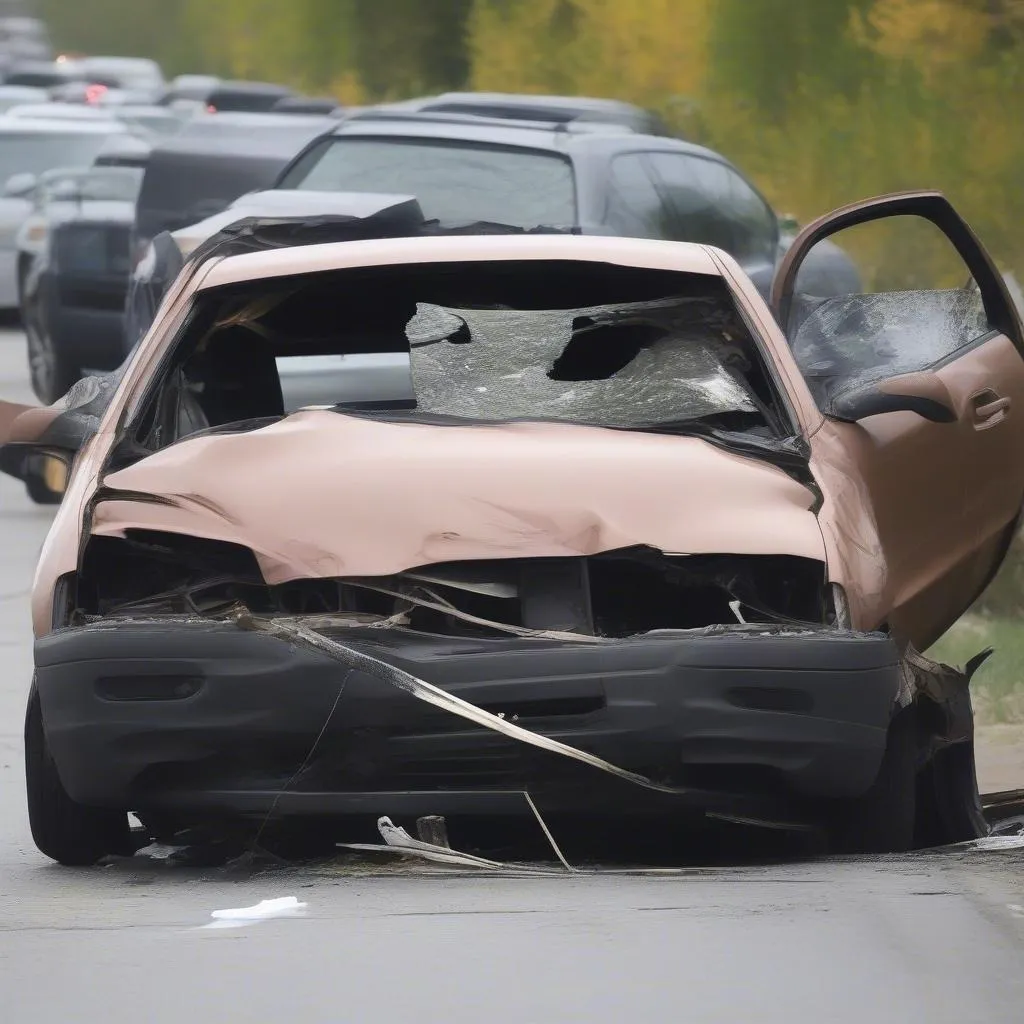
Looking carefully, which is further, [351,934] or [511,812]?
[511,812]

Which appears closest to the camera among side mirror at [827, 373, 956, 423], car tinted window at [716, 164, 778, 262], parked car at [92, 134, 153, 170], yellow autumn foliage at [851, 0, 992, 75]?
side mirror at [827, 373, 956, 423]

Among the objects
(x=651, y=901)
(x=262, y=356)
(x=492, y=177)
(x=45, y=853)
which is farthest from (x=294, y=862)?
(x=492, y=177)

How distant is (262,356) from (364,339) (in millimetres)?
391

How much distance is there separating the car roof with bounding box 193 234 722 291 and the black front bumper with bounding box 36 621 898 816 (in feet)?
5.23

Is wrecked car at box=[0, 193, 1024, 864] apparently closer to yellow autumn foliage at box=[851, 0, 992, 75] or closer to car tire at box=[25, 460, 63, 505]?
Result: car tire at box=[25, 460, 63, 505]

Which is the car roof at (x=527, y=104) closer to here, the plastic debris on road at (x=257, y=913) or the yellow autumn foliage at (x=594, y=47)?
the yellow autumn foliage at (x=594, y=47)

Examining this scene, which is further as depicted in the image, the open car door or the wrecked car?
the open car door

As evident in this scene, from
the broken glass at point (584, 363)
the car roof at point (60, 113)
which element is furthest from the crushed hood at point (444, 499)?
the car roof at point (60, 113)

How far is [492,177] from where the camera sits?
12.9 meters

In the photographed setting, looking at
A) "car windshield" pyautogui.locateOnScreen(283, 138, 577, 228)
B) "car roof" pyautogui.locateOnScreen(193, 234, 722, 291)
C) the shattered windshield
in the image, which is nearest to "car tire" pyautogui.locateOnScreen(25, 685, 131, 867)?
the shattered windshield

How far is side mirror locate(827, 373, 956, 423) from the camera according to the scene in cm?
675

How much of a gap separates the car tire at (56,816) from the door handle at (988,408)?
2.67 metres

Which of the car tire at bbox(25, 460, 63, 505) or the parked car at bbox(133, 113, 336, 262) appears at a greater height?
the parked car at bbox(133, 113, 336, 262)

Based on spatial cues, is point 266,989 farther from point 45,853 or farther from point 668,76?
point 668,76
